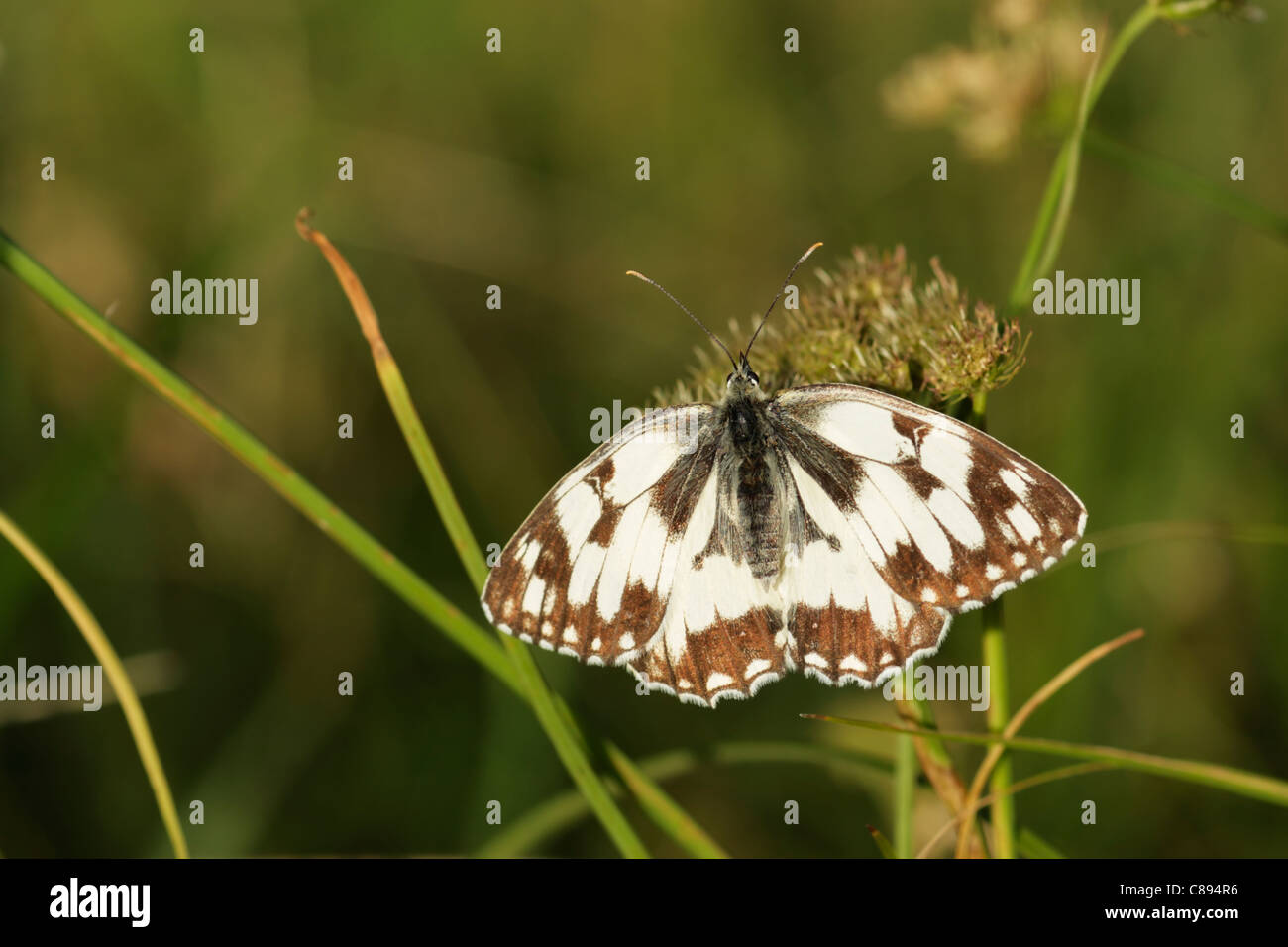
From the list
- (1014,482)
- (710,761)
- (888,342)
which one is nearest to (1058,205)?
(888,342)

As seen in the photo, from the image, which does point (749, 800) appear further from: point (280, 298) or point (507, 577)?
point (280, 298)

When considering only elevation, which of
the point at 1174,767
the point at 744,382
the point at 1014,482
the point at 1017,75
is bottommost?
the point at 1174,767

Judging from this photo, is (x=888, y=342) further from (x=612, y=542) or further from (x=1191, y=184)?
(x=1191, y=184)

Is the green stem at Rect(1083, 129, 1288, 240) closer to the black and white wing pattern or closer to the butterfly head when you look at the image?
the black and white wing pattern

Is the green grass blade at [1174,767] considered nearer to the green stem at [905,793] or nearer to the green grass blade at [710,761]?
the green stem at [905,793]
